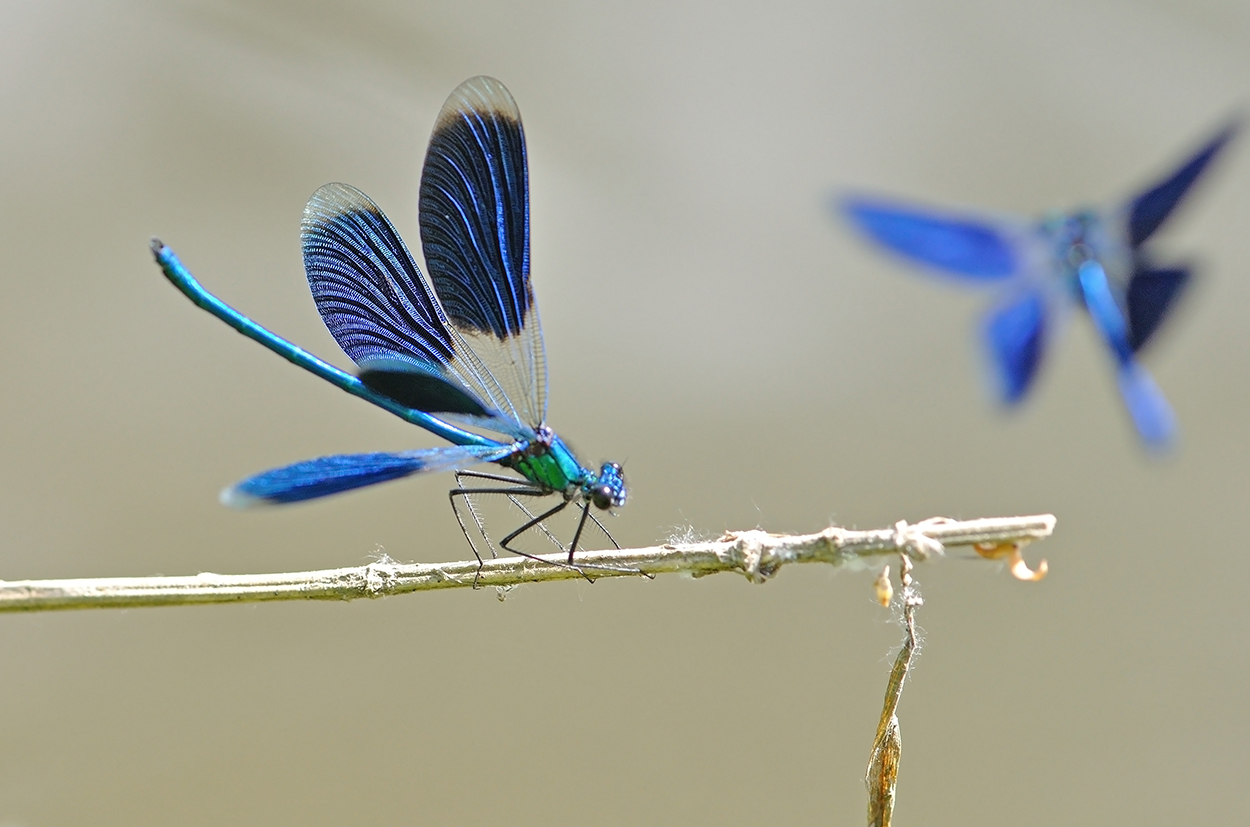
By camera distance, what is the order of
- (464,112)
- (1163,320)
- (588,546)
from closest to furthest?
(1163,320) → (464,112) → (588,546)

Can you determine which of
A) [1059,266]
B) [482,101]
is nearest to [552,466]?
[482,101]

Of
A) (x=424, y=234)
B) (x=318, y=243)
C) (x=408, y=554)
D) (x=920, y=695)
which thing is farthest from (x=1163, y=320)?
(x=408, y=554)

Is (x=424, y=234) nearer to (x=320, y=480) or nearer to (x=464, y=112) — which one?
(x=464, y=112)

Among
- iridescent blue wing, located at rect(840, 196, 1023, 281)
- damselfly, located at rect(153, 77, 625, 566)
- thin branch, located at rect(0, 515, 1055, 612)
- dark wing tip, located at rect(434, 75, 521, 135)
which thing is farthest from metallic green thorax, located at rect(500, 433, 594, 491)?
iridescent blue wing, located at rect(840, 196, 1023, 281)

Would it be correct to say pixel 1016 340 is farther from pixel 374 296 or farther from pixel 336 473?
pixel 374 296

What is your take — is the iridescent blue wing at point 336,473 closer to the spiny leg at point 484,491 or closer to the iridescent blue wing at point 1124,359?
the spiny leg at point 484,491
